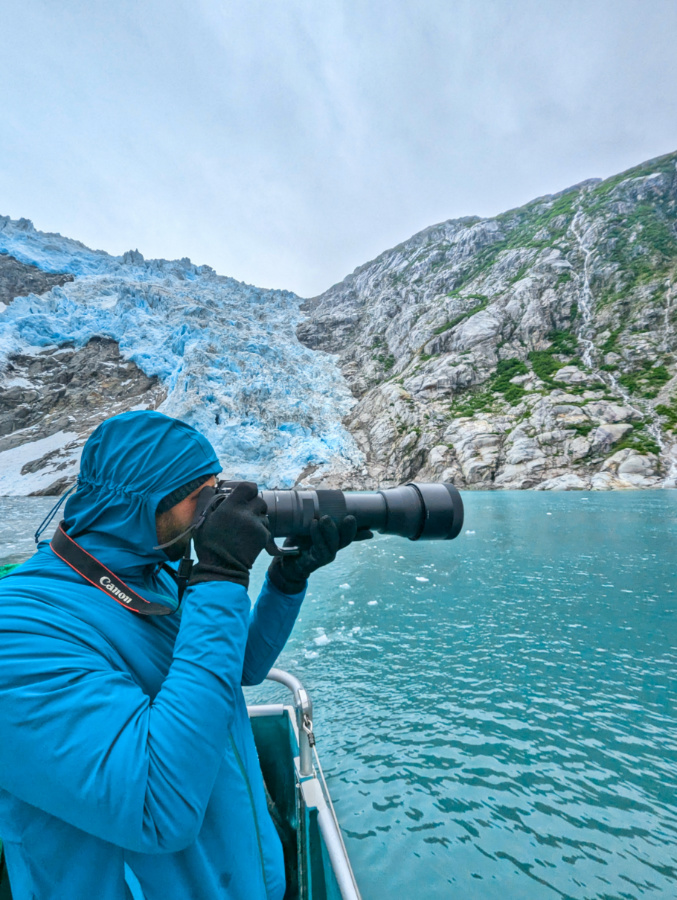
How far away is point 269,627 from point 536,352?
4372cm

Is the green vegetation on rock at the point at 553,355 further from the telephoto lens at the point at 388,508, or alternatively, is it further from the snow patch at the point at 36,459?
the snow patch at the point at 36,459

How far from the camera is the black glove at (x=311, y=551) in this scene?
4.19ft

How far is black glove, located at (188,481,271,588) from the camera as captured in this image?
87 cm

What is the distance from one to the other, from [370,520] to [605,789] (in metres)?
3.27

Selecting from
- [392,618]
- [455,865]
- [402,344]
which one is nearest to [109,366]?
[402,344]

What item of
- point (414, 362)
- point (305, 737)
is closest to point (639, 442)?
point (414, 362)

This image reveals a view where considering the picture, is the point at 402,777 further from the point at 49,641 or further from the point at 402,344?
the point at 402,344

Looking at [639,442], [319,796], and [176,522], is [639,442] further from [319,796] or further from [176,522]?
[176,522]

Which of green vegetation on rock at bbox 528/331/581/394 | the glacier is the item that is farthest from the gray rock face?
green vegetation on rock at bbox 528/331/581/394

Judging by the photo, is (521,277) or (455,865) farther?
(521,277)

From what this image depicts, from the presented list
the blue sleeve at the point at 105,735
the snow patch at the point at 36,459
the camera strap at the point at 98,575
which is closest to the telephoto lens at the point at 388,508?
the camera strap at the point at 98,575

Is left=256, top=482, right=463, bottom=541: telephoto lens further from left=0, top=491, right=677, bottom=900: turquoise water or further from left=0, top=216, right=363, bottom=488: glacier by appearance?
left=0, top=216, right=363, bottom=488: glacier

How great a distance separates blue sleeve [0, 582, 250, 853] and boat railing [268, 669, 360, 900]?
1.08 metres

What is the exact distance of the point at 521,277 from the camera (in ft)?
145
